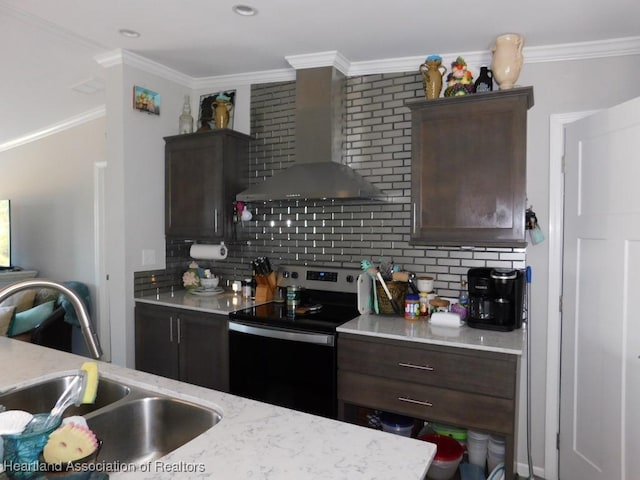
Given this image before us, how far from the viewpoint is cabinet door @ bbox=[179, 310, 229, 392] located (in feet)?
9.07

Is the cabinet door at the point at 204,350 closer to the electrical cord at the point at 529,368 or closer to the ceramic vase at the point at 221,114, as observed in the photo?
the ceramic vase at the point at 221,114

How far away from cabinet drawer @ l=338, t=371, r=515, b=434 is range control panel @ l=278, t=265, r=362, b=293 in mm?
723

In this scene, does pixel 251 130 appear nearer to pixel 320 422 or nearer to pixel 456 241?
pixel 456 241

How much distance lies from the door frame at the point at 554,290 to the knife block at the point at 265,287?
178cm

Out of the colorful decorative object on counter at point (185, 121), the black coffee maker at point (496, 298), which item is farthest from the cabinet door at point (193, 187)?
the black coffee maker at point (496, 298)

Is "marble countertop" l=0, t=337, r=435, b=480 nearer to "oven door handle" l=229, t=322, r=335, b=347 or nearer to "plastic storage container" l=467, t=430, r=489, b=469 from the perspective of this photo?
"oven door handle" l=229, t=322, r=335, b=347

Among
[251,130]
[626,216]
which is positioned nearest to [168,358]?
[251,130]

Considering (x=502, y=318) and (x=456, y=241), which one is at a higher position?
(x=456, y=241)

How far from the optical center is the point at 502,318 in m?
2.35

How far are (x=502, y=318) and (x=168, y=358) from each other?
2.17 meters

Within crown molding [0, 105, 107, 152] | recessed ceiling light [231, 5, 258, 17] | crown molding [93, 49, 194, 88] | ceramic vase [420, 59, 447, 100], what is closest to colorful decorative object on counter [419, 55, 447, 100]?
ceramic vase [420, 59, 447, 100]

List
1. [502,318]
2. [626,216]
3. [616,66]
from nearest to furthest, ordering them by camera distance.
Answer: [626,216]
[502,318]
[616,66]

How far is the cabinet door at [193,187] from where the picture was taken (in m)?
3.19

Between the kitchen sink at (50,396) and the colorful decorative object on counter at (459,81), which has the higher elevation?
the colorful decorative object on counter at (459,81)
